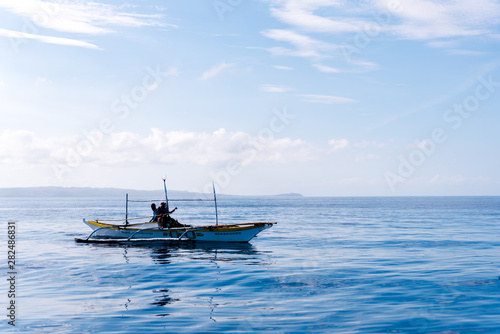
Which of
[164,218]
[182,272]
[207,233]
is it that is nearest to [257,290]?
[182,272]

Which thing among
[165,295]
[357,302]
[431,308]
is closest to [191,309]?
[165,295]

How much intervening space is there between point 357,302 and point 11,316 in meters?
11.4

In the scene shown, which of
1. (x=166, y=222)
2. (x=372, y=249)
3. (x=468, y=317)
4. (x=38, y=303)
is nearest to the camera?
(x=468, y=317)

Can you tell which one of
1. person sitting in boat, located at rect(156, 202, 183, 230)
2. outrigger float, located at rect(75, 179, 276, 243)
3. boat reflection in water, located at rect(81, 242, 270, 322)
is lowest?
boat reflection in water, located at rect(81, 242, 270, 322)

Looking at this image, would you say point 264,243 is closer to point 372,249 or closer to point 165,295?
point 372,249

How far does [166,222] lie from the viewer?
106 ft

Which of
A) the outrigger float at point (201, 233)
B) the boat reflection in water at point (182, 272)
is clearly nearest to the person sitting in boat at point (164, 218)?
the outrigger float at point (201, 233)

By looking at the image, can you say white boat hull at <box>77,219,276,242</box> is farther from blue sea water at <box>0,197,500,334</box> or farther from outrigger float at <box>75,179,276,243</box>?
blue sea water at <box>0,197,500,334</box>

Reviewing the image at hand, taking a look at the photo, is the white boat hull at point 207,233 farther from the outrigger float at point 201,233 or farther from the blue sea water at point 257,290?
the blue sea water at point 257,290

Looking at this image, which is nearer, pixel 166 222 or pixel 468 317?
pixel 468 317

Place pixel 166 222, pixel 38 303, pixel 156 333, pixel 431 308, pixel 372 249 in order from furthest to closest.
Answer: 1. pixel 166 222
2. pixel 372 249
3. pixel 38 303
4. pixel 431 308
5. pixel 156 333

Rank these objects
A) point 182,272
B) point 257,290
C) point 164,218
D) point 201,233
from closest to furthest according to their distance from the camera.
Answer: point 257,290
point 182,272
point 201,233
point 164,218

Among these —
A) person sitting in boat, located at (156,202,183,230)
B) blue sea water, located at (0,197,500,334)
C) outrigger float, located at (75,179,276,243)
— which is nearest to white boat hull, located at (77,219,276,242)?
outrigger float, located at (75,179,276,243)

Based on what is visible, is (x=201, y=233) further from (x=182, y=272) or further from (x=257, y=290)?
(x=257, y=290)
